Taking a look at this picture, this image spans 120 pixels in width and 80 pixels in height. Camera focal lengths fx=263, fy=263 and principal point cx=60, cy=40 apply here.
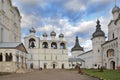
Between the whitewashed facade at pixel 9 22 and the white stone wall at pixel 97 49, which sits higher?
the whitewashed facade at pixel 9 22

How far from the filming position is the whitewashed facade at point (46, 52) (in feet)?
280

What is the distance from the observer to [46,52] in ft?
284

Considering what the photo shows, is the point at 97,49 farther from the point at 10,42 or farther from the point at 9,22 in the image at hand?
the point at 10,42

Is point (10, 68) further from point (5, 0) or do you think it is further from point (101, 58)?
point (101, 58)

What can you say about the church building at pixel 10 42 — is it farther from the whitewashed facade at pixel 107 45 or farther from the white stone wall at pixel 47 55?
the whitewashed facade at pixel 107 45

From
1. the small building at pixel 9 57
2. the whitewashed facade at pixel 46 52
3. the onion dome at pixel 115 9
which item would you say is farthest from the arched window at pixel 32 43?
the small building at pixel 9 57

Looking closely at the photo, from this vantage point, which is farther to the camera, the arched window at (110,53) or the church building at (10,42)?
the arched window at (110,53)

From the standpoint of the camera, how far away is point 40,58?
282ft

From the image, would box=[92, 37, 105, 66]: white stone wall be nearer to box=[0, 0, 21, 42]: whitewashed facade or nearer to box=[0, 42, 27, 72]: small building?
box=[0, 0, 21, 42]: whitewashed facade

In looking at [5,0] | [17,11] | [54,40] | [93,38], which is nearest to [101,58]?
[93,38]

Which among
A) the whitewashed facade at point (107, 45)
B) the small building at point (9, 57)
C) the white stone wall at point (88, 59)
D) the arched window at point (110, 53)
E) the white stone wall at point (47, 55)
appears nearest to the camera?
the small building at point (9, 57)

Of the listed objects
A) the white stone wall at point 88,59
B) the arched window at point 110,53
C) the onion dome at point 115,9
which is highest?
the onion dome at point 115,9

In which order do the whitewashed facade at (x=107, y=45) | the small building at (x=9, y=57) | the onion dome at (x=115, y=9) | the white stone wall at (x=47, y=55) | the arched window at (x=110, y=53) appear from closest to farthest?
the small building at (x=9, y=57) < the whitewashed facade at (x=107, y=45) < the arched window at (x=110, y=53) < the onion dome at (x=115, y=9) < the white stone wall at (x=47, y=55)

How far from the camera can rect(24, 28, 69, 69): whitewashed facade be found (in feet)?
280
